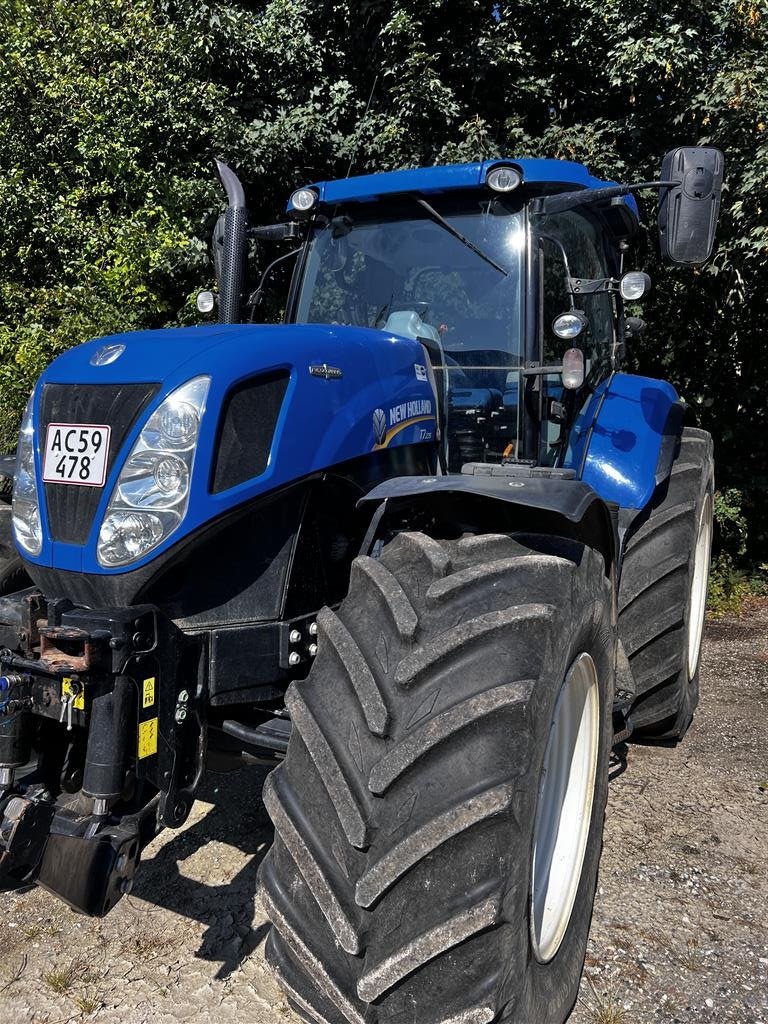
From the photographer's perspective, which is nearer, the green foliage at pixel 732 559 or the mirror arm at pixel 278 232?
the mirror arm at pixel 278 232

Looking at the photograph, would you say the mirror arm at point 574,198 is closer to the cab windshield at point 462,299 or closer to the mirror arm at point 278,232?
the cab windshield at point 462,299

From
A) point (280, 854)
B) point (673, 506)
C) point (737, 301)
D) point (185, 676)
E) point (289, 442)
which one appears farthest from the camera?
point (737, 301)

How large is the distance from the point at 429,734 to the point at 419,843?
0.67 ft

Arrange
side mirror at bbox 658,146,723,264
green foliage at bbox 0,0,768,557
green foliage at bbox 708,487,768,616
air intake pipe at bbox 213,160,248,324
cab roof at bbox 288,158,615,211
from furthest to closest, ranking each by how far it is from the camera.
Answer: green foliage at bbox 0,0,768,557
green foliage at bbox 708,487,768,616
air intake pipe at bbox 213,160,248,324
cab roof at bbox 288,158,615,211
side mirror at bbox 658,146,723,264

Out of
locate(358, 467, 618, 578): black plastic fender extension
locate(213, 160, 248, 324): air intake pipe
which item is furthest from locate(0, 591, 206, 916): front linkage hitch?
locate(213, 160, 248, 324): air intake pipe

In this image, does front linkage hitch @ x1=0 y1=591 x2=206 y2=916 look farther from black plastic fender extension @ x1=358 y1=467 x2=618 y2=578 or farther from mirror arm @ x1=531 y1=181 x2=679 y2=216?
mirror arm @ x1=531 y1=181 x2=679 y2=216

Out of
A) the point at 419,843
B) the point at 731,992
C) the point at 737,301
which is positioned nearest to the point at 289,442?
the point at 419,843

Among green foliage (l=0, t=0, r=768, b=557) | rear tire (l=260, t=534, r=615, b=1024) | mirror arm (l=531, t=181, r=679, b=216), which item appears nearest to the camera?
rear tire (l=260, t=534, r=615, b=1024)

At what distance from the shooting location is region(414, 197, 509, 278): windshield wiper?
3.04 m

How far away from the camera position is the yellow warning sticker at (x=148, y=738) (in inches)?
78.4

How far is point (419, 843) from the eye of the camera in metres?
1.66

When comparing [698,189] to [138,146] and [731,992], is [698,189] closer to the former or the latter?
[731,992]

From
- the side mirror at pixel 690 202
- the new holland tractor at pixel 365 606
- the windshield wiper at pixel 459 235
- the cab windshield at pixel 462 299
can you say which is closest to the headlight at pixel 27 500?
the new holland tractor at pixel 365 606

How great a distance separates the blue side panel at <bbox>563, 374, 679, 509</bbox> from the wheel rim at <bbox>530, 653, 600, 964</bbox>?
1.21 m
